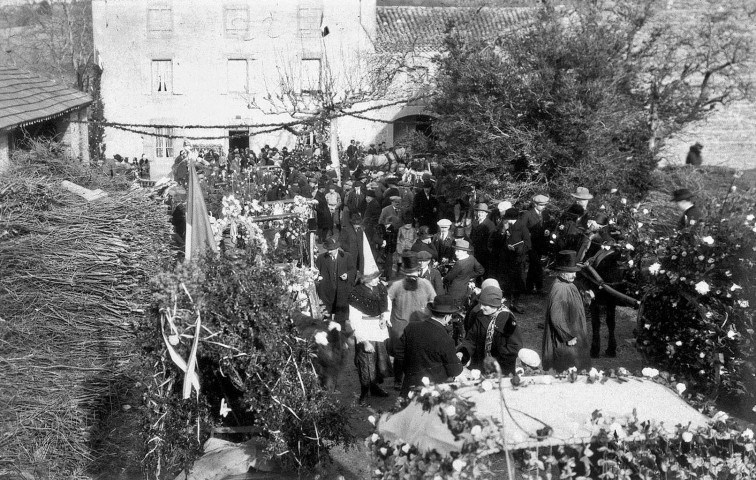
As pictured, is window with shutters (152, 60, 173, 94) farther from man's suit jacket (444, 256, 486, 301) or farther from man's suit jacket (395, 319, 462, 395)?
man's suit jacket (395, 319, 462, 395)

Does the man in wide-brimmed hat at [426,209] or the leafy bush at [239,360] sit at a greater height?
the leafy bush at [239,360]

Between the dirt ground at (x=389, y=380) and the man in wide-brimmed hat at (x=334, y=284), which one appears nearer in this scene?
the dirt ground at (x=389, y=380)

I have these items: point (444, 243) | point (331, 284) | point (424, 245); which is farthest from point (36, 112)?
point (444, 243)

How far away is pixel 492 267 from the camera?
13.0 metres

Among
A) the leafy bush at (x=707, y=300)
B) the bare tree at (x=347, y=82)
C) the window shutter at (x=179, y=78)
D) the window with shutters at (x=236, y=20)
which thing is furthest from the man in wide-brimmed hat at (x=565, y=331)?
the window shutter at (x=179, y=78)

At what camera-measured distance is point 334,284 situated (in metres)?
10.6

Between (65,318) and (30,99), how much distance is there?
6872 mm

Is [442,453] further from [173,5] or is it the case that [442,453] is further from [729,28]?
[173,5]

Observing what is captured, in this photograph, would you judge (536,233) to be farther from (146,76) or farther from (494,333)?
(146,76)

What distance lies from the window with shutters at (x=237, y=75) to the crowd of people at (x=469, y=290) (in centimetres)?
1922

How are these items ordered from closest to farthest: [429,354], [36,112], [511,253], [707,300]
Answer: [429,354] → [707,300] → [511,253] → [36,112]

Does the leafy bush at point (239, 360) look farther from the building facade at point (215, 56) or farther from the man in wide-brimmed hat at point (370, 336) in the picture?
the building facade at point (215, 56)

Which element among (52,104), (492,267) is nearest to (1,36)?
(52,104)

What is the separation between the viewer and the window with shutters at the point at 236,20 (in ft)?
110
